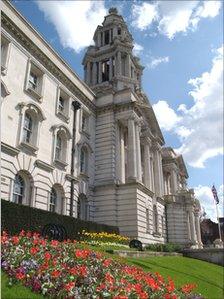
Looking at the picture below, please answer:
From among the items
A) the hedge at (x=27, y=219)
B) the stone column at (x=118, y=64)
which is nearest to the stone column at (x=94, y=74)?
the stone column at (x=118, y=64)

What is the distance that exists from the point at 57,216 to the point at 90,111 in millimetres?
18504

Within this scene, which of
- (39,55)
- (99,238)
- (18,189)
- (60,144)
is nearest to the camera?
(18,189)

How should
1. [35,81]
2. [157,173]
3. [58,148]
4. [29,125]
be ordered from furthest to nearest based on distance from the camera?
1. [157,173]
2. [58,148]
3. [35,81]
4. [29,125]

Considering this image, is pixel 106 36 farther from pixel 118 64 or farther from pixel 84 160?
pixel 84 160

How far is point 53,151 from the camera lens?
29906 millimetres

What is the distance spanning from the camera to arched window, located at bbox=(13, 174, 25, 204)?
994 inches

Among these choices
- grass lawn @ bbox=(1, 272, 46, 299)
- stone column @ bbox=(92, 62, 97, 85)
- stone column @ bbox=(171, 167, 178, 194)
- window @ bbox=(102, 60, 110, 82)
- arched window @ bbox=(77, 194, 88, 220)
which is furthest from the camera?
stone column @ bbox=(171, 167, 178, 194)

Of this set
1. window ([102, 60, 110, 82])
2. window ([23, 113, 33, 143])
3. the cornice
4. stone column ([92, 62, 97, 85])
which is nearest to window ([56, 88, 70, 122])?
the cornice

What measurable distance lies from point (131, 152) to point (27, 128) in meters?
13.3

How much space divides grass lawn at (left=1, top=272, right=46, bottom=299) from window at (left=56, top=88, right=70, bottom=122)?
25.3 metres

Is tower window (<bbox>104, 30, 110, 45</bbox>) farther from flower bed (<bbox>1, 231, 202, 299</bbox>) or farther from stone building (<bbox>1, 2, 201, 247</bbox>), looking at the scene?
flower bed (<bbox>1, 231, 202, 299</bbox>)

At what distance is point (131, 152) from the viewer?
123 feet

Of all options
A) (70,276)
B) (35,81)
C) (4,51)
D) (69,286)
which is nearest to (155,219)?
(35,81)

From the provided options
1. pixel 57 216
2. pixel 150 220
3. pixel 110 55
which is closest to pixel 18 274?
pixel 57 216
